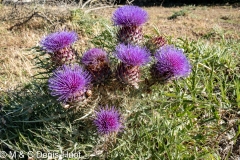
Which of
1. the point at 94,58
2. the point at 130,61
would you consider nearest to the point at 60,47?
the point at 94,58

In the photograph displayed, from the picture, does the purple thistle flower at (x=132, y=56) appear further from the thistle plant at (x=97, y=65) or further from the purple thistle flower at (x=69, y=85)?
the purple thistle flower at (x=69, y=85)

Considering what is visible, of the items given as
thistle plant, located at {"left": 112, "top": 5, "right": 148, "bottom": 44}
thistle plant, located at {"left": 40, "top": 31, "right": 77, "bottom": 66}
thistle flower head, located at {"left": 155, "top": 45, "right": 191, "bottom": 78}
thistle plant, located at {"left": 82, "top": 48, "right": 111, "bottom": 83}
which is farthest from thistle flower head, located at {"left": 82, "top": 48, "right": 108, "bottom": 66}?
thistle flower head, located at {"left": 155, "top": 45, "right": 191, "bottom": 78}

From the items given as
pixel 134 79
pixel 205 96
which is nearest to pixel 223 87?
pixel 205 96

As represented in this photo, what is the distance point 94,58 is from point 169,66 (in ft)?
1.40

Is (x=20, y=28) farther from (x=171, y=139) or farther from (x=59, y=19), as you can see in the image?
(x=171, y=139)

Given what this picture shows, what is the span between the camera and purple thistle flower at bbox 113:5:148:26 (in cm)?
204

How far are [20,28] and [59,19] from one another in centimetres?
84

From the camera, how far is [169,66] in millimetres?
1840

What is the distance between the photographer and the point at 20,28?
23.5 ft

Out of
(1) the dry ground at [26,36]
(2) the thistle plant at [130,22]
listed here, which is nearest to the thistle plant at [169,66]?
(2) the thistle plant at [130,22]

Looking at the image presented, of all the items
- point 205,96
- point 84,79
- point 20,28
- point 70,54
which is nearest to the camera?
point 84,79

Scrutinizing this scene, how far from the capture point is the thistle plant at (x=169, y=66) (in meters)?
1.84

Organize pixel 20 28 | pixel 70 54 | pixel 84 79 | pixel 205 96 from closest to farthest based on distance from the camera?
1. pixel 84 79
2. pixel 70 54
3. pixel 205 96
4. pixel 20 28

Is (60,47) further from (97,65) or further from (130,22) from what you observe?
(130,22)
